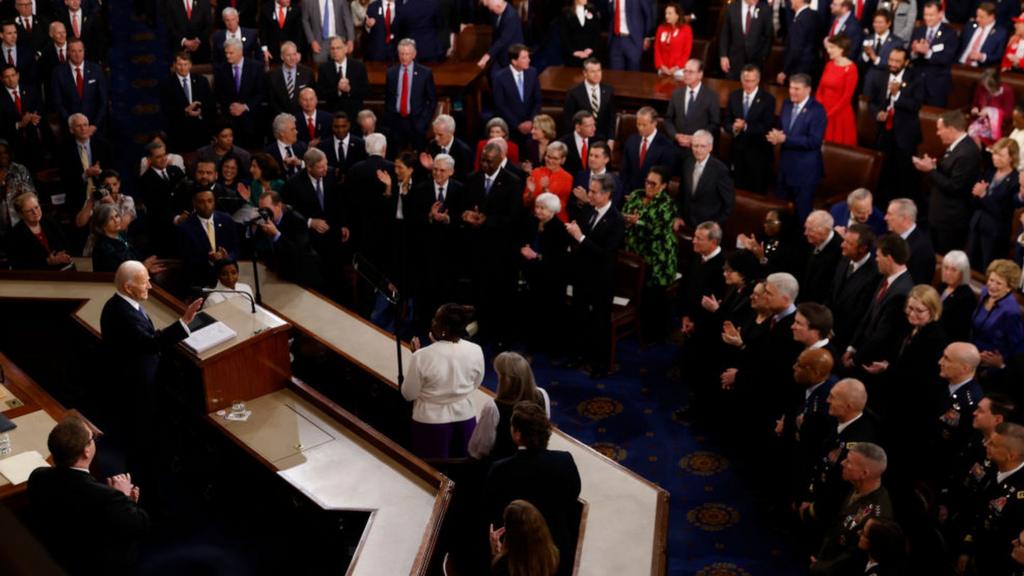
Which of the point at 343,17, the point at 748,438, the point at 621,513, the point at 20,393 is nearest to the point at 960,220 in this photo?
the point at 748,438

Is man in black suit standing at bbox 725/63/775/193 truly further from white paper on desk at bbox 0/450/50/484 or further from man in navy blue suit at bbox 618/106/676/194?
white paper on desk at bbox 0/450/50/484

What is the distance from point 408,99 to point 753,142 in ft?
9.81

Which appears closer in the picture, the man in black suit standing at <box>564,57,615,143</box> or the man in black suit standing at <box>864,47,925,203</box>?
the man in black suit standing at <box>864,47,925,203</box>

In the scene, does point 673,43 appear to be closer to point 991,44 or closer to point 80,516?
point 991,44

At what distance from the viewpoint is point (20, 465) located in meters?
4.91

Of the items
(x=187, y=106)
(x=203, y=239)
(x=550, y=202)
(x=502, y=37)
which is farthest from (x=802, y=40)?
(x=203, y=239)

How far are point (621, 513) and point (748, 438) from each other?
1890 millimetres

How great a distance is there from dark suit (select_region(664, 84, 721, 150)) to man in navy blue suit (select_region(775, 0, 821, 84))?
4.30ft

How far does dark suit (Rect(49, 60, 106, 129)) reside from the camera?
9.16 meters

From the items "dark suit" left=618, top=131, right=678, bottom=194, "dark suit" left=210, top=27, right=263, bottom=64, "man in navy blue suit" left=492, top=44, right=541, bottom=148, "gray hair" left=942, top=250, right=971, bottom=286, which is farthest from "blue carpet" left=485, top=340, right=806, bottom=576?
"dark suit" left=210, top=27, right=263, bottom=64

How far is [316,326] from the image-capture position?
639cm

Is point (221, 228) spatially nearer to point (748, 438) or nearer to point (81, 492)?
point (81, 492)

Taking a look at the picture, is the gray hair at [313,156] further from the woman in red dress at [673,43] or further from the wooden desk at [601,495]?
the woman in red dress at [673,43]

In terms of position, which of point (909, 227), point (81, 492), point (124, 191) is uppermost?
point (909, 227)
